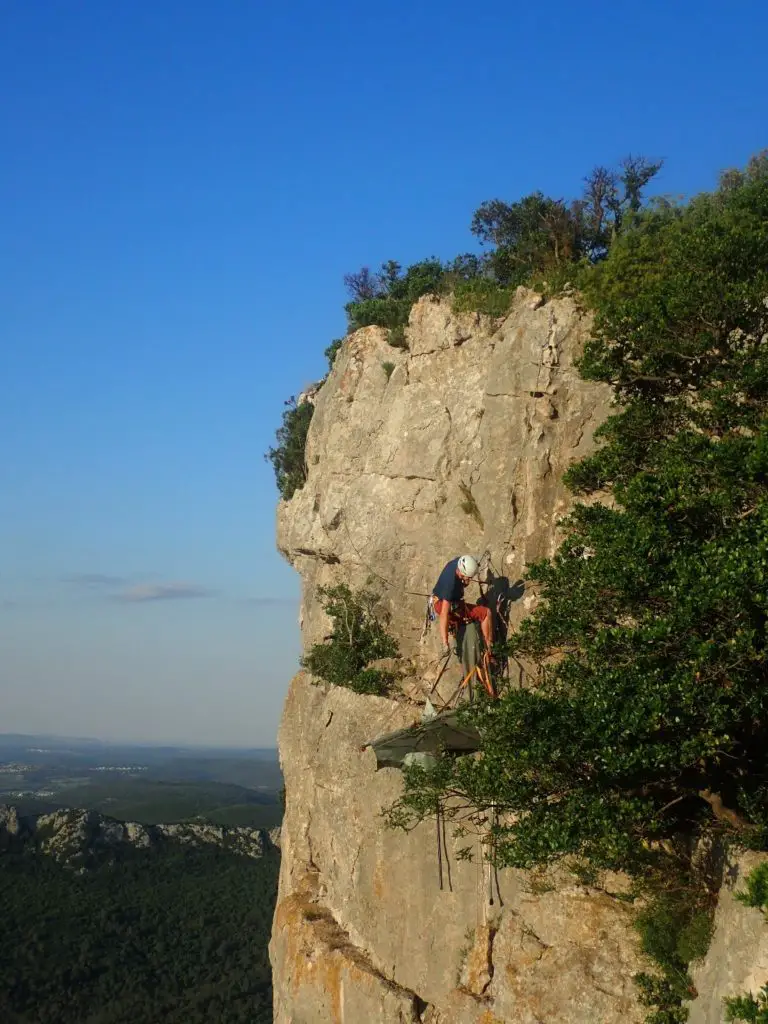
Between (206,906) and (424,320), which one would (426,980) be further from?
(206,906)

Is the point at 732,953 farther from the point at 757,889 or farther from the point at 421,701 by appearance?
the point at 421,701

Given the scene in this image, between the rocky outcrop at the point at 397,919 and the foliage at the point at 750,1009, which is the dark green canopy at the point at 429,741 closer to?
the rocky outcrop at the point at 397,919

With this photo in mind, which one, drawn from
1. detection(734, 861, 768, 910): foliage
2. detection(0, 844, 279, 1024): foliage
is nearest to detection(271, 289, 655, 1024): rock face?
detection(734, 861, 768, 910): foliage

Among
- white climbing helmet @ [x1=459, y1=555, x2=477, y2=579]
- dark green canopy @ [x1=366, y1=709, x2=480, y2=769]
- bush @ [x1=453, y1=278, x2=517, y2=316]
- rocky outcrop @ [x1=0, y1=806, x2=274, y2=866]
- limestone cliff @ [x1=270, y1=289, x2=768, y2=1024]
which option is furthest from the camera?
rocky outcrop @ [x1=0, y1=806, x2=274, y2=866]

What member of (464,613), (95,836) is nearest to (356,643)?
(464,613)

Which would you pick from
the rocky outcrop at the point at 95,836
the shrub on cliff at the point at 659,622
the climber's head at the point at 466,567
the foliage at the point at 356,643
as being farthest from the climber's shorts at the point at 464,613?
the rocky outcrop at the point at 95,836

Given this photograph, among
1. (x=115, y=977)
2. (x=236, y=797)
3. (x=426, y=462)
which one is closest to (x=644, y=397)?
(x=426, y=462)

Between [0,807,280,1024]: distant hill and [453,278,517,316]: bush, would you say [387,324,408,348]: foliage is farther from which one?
[0,807,280,1024]: distant hill

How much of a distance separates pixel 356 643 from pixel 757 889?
12310 mm

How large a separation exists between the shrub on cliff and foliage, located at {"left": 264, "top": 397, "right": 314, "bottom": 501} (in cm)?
1396

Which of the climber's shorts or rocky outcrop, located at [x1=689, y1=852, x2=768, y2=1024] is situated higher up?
the climber's shorts

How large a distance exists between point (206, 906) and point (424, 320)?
6656cm

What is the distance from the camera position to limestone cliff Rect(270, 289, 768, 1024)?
14.2m

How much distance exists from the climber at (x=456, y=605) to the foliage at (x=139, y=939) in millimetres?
49988
